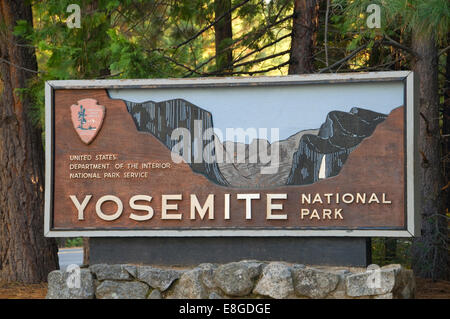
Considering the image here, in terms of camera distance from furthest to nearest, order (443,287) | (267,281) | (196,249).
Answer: (443,287) < (196,249) < (267,281)

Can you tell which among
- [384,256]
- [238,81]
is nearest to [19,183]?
[238,81]

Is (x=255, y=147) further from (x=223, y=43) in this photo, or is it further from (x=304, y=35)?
(x=223, y=43)

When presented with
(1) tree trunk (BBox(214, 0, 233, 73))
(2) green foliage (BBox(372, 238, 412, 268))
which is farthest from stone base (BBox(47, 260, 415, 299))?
(1) tree trunk (BBox(214, 0, 233, 73))

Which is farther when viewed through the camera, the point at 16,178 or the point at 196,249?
the point at 16,178

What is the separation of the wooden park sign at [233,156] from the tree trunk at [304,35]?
3.10m

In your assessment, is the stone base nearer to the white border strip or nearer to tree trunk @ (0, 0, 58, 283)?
the white border strip

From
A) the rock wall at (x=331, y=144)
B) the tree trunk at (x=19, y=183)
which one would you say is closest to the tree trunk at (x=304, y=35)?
the rock wall at (x=331, y=144)

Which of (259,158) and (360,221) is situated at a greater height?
(259,158)

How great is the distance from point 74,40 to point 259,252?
4.79 m

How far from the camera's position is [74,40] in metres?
9.78

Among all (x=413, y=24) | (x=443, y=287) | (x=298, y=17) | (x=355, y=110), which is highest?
(x=298, y=17)

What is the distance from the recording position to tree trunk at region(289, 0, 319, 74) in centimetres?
982

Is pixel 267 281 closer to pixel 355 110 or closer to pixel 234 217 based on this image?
pixel 234 217

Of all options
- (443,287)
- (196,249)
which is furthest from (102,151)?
(443,287)
